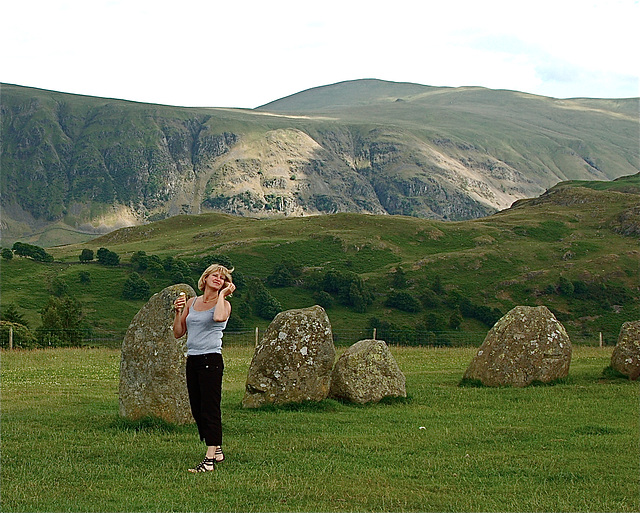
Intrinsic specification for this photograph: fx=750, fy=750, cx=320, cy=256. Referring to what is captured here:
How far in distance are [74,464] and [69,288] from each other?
113m

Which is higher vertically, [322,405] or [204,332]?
[204,332]

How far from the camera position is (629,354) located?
2561cm

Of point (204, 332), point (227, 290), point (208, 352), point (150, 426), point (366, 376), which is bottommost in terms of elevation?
point (366, 376)

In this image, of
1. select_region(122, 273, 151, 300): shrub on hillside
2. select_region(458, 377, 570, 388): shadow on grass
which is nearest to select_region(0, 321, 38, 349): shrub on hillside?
select_region(458, 377, 570, 388): shadow on grass

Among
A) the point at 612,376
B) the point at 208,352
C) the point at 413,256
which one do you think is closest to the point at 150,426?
the point at 208,352

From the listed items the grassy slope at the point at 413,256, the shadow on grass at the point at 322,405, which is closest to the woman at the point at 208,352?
the shadow on grass at the point at 322,405

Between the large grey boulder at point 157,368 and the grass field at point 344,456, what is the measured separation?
37 centimetres

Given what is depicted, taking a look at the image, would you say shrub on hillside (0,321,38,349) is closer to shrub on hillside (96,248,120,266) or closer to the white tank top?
the white tank top

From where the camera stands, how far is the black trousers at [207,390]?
11969 mm

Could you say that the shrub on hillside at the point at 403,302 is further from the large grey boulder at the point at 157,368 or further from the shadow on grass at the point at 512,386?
the large grey boulder at the point at 157,368

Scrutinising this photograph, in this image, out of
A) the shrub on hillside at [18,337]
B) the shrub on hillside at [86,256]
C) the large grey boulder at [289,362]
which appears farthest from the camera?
the shrub on hillside at [86,256]

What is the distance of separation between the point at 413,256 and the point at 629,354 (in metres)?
118

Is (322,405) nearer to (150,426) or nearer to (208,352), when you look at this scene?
(150,426)

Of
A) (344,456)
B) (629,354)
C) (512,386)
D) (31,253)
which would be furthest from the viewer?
(31,253)
